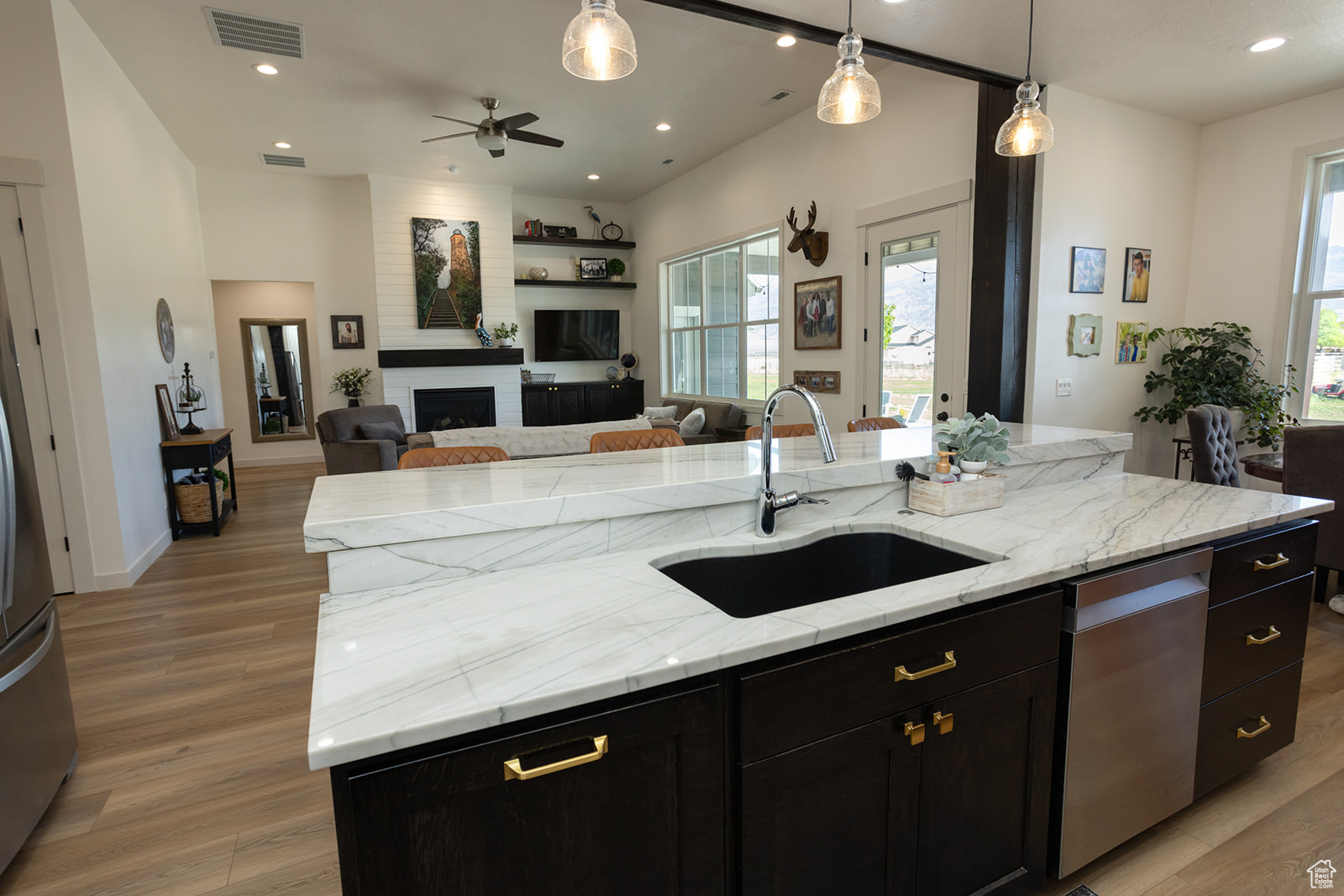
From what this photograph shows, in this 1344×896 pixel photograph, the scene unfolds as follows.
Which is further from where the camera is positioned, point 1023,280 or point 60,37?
point 1023,280

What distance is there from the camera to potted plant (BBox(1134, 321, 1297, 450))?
4.25 m

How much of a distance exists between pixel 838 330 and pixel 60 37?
16.0 ft

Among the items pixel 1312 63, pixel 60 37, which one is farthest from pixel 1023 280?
pixel 60 37

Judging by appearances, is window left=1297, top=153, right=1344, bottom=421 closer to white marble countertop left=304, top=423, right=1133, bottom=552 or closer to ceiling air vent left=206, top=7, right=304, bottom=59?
white marble countertop left=304, top=423, right=1133, bottom=552

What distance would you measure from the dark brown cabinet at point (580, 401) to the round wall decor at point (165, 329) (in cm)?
350

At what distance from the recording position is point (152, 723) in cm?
233

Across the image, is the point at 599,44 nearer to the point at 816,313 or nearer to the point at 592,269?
the point at 816,313

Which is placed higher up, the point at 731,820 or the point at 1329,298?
the point at 1329,298

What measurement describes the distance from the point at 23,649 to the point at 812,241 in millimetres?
4924

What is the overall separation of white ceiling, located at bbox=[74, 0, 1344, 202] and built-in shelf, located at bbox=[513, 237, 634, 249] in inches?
66.9

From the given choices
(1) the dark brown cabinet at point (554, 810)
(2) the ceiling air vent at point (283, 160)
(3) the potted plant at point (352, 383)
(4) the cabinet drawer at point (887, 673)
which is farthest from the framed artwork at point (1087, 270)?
(3) the potted plant at point (352, 383)

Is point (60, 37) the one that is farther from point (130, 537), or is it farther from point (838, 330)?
point (838, 330)

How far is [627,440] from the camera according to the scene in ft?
10.5

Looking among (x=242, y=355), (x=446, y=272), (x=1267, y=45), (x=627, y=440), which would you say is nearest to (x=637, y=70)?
(x=627, y=440)
